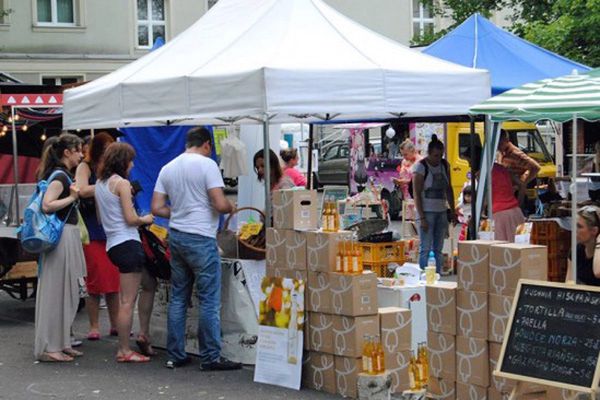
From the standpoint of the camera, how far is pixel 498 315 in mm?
7105

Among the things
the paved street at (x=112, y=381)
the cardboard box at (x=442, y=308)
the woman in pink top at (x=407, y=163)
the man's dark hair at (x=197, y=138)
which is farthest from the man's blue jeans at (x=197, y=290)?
the woman in pink top at (x=407, y=163)

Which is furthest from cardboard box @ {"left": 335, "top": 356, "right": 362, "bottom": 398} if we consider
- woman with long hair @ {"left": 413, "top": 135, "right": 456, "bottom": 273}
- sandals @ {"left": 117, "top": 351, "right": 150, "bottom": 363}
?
woman with long hair @ {"left": 413, "top": 135, "right": 456, "bottom": 273}

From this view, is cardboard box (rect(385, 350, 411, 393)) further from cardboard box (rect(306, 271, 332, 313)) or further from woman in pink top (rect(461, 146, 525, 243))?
woman in pink top (rect(461, 146, 525, 243))

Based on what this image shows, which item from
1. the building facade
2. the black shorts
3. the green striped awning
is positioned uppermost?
the building facade

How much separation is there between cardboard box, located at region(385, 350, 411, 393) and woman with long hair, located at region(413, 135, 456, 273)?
482cm

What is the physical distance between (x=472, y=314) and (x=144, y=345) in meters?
3.37

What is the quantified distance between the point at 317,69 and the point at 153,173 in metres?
6.58

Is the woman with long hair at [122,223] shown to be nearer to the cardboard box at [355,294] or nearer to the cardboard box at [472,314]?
the cardboard box at [355,294]

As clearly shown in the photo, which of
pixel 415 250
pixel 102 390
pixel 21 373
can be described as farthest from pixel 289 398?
pixel 415 250

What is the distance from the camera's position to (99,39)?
38.2 meters

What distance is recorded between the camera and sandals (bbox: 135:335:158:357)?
9445 millimetres

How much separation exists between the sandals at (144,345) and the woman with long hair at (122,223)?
0.25 metres

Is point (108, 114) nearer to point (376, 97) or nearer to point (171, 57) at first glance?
point (171, 57)

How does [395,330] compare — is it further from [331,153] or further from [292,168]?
[331,153]
